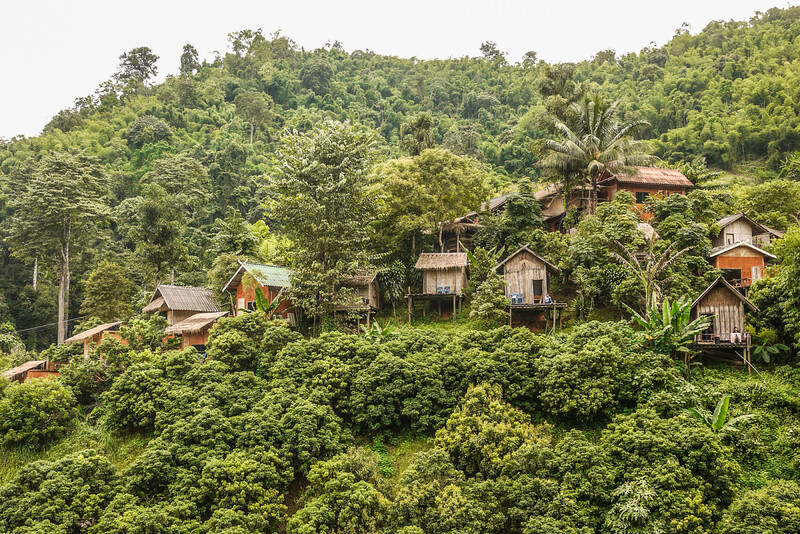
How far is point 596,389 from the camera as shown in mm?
19078

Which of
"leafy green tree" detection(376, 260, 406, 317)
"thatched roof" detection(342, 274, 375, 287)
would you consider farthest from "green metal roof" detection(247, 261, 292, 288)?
"leafy green tree" detection(376, 260, 406, 317)

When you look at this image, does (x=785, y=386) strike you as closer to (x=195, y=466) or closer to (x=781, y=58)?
(x=195, y=466)

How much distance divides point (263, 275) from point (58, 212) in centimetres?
1634

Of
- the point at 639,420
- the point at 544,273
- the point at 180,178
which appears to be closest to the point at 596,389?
the point at 639,420

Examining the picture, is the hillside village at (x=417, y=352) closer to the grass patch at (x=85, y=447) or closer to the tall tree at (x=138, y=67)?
the grass patch at (x=85, y=447)

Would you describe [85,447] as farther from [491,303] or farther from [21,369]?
Result: [491,303]

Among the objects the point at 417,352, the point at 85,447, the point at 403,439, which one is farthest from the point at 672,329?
the point at 85,447

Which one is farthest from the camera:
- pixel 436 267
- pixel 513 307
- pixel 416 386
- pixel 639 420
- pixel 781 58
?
pixel 781 58

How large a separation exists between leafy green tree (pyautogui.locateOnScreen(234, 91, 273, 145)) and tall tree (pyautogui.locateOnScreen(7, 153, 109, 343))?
3502 cm

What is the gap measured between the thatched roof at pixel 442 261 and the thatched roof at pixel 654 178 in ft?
38.3

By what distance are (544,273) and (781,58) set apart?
4933cm

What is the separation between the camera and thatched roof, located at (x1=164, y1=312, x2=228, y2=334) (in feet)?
88.9

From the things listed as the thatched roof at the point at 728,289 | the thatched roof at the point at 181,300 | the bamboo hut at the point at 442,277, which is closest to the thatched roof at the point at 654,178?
the bamboo hut at the point at 442,277

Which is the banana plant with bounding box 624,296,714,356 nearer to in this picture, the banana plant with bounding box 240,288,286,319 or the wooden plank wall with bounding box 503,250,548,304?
the wooden plank wall with bounding box 503,250,548,304
